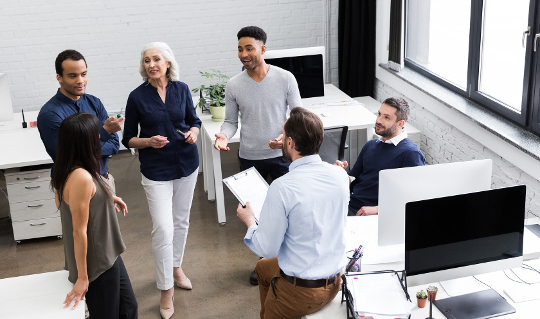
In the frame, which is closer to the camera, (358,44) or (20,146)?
(20,146)

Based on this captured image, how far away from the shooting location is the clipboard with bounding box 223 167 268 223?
267 cm

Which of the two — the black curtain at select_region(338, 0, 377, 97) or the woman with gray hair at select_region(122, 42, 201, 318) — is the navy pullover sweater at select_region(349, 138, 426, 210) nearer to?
the woman with gray hair at select_region(122, 42, 201, 318)

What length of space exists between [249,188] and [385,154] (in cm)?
95

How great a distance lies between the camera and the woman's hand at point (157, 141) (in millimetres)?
3090

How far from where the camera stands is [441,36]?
4875mm

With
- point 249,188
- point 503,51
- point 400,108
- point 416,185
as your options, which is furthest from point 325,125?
point 416,185

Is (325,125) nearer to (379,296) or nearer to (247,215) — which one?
(247,215)

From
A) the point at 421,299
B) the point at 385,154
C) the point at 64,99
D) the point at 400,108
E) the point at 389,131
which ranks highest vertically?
the point at 64,99

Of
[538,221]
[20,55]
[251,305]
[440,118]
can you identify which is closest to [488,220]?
[538,221]

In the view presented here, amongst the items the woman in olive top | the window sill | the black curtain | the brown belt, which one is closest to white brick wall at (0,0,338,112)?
the black curtain

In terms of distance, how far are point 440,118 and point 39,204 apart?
3.12 m

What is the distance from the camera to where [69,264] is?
2.47 m

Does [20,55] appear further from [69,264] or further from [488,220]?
[488,220]

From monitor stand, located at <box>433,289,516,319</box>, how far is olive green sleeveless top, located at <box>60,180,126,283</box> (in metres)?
1.39
